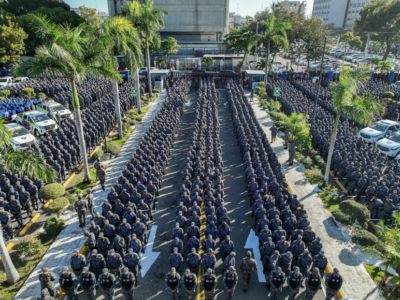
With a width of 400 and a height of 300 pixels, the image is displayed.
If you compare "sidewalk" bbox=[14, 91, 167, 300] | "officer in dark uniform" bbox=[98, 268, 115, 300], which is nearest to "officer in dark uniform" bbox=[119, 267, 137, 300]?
"officer in dark uniform" bbox=[98, 268, 115, 300]

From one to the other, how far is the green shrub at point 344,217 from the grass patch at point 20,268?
11.3 m

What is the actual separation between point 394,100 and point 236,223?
27.8 metres

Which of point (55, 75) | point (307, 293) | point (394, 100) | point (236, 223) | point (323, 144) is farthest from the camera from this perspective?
point (394, 100)

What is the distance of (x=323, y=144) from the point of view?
1745 centimetres

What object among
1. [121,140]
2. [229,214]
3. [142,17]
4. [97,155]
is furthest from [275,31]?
[229,214]

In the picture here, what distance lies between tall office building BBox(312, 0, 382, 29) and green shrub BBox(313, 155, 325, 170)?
3654 inches

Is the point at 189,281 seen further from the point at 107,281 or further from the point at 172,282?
the point at 107,281

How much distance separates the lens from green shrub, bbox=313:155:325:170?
16.2m

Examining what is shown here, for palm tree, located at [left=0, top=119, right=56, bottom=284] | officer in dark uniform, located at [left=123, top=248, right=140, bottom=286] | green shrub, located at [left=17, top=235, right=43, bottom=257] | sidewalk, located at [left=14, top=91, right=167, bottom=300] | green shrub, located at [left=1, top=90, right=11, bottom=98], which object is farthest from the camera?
green shrub, located at [left=1, top=90, right=11, bottom=98]

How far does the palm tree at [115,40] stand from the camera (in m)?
13.4

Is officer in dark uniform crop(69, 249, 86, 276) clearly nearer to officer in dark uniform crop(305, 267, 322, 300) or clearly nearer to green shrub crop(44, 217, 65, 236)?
green shrub crop(44, 217, 65, 236)

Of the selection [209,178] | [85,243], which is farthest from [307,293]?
[85,243]

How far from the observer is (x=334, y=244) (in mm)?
10594

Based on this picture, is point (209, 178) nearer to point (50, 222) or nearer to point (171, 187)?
point (171, 187)
